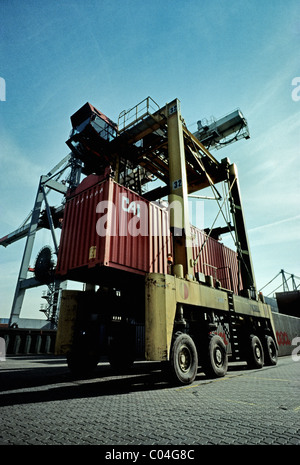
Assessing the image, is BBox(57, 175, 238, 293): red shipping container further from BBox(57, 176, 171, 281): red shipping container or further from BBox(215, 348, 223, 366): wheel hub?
BBox(215, 348, 223, 366): wheel hub

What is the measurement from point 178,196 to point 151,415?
243 inches

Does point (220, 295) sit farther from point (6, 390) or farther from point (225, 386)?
point (6, 390)

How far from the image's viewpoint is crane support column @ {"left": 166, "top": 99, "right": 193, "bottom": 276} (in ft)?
24.4

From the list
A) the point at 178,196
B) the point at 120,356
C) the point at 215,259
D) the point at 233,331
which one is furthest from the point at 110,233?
the point at 215,259

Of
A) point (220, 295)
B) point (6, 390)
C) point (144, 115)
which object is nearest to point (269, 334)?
point (220, 295)

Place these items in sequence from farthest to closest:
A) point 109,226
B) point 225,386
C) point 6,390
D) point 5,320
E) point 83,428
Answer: point 5,320 < point 109,226 < point 225,386 < point 6,390 < point 83,428

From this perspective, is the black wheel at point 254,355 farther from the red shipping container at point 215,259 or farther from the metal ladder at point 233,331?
the red shipping container at point 215,259

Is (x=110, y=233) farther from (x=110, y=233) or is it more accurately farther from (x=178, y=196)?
(x=178, y=196)

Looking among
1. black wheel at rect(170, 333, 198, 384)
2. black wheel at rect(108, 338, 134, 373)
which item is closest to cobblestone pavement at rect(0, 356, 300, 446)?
black wheel at rect(170, 333, 198, 384)

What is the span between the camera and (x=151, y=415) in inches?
120

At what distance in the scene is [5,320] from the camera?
52875 mm
